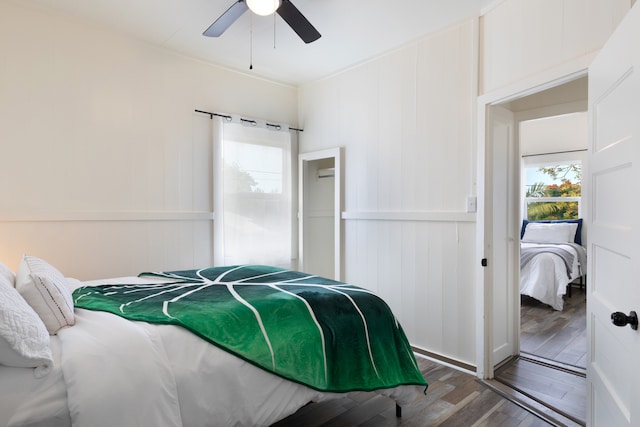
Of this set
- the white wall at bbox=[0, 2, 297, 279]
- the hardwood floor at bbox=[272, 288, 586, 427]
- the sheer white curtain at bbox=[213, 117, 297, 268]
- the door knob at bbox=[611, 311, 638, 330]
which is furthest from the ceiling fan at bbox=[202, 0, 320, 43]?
the hardwood floor at bbox=[272, 288, 586, 427]

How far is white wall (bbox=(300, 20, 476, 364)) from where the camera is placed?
2867mm

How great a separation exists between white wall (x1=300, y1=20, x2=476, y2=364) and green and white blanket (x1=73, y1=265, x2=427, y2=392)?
1.08m

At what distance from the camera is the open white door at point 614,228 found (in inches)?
47.3

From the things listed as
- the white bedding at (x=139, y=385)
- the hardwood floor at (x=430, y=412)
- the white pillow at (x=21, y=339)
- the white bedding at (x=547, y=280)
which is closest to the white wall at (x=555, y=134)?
the white bedding at (x=547, y=280)

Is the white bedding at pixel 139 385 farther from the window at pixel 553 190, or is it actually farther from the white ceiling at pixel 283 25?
the window at pixel 553 190

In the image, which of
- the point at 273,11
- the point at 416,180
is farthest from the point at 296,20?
the point at 416,180

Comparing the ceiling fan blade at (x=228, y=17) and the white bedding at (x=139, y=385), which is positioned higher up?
the ceiling fan blade at (x=228, y=17)

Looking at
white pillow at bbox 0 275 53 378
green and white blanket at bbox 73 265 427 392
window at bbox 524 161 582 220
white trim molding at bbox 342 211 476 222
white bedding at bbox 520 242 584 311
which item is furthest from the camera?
window at bbox 524 161 582 220

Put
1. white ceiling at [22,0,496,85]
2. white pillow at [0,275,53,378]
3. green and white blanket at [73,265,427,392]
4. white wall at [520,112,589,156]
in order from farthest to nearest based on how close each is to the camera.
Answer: white wall at [520,112,589,156] < white ceiling at [22,0,496,85] < green and white blanket at [73,265,427,392] < white pillow at [0,275,53,378]

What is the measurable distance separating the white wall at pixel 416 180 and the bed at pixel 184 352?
1.08 m

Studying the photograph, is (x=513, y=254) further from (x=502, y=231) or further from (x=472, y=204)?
(x=472, y=204)

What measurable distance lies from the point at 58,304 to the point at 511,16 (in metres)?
3.07

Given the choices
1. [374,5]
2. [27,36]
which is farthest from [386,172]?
[27,36]

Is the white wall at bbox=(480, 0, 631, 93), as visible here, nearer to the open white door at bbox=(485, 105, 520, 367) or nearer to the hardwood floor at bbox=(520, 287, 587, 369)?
the open white door at bbox=(485, 105, 520, 367)
